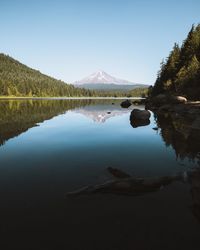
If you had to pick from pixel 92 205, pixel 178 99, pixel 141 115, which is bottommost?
pixel 92 205

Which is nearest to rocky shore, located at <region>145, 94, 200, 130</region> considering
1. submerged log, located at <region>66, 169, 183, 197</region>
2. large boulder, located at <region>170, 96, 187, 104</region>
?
large boulder, located at <region>170, 96, 187, 104</region>

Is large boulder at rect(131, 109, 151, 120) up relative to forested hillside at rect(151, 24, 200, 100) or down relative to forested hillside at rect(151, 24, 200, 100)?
down

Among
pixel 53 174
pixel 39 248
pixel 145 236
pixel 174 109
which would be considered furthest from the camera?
pixel 174 109

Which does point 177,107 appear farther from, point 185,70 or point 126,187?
point 126,187

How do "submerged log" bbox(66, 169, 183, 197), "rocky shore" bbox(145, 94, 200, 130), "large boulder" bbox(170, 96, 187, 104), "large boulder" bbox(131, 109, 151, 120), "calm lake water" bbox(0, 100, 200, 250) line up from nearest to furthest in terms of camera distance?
"calm lake water" bbox(0, 100, 200, 250), "submerged log" bbox(66, 169, 183, 197), "large boulder" bbox(131, 109, 151, 120), "rocky shore" bbox(145, 94, 200, 130), "large boulder" bbox(170, 96, 187, 104)

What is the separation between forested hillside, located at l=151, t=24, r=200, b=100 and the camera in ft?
190

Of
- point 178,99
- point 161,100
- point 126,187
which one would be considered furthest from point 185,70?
point 126,187

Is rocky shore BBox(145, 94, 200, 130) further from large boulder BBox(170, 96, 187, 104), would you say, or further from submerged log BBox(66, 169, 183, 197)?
submerged log BBox(66, 169, 183, 197)

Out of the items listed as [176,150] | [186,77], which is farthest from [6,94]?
[176,150]

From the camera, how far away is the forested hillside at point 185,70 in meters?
57.8

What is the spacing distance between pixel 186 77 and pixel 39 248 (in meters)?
58.7

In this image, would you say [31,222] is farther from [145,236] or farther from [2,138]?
[2,138]

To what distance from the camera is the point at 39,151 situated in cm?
1866

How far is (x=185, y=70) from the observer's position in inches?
2482
